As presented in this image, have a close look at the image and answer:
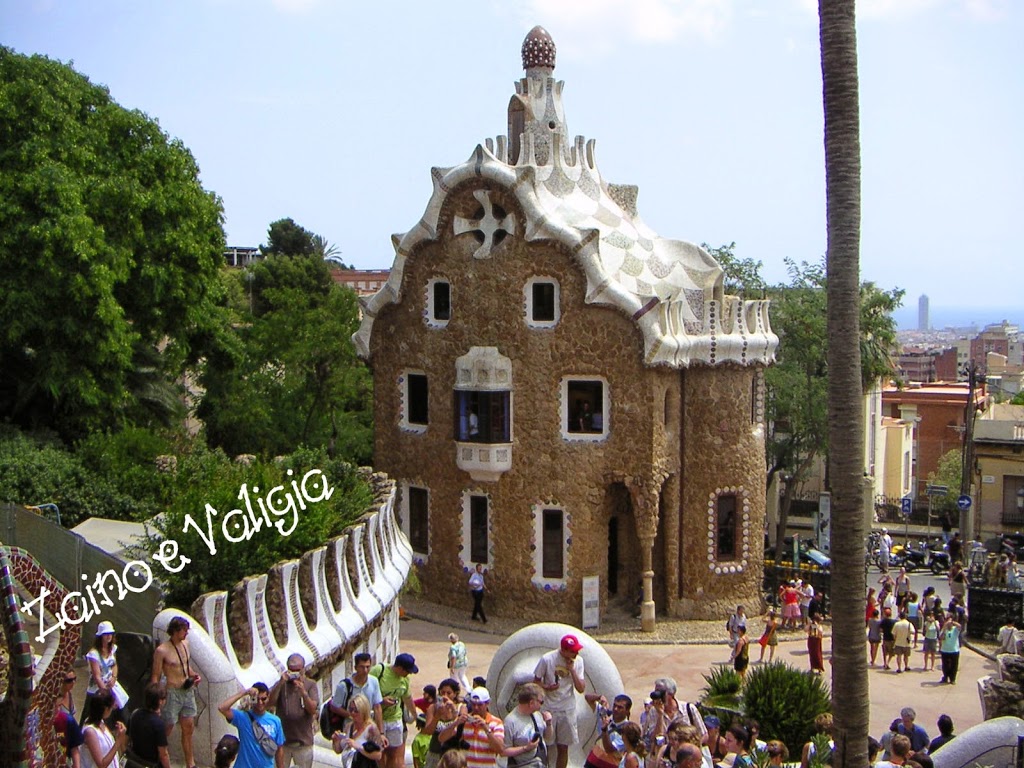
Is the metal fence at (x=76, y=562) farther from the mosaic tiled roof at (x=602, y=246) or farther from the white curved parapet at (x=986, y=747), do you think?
the mosaic tiled roof at (x=602, y=246)

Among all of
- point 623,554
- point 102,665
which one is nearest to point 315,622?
point 102,665

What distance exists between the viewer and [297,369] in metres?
35.3

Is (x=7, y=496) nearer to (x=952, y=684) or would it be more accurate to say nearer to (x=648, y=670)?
(x=648, y=670)

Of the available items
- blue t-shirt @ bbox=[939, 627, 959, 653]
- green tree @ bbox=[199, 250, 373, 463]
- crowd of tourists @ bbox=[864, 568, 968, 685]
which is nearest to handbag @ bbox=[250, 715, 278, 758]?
crowd of tourists @ bbox=[864, 568, 968, 685]

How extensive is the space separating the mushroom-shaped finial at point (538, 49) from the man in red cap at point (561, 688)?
64.8 feet

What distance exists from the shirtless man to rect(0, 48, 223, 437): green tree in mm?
14199

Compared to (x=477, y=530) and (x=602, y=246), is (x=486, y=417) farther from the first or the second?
(x=602, y=246)

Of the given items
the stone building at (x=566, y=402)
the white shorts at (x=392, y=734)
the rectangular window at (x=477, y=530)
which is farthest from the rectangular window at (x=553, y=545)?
the white shorts at (x=392, y=734)

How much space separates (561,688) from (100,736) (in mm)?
4516

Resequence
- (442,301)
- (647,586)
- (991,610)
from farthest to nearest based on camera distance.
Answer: (442,301) → (647,586) → (991,610)

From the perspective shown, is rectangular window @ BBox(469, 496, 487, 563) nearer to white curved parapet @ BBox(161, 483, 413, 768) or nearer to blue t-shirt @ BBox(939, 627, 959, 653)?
white curved parapet @ BBox(161, 483, 413, 768)

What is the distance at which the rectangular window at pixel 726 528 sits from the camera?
87.5 feet

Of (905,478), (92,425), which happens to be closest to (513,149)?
(92,425)

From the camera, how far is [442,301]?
26938mm
